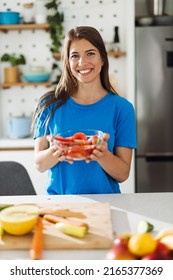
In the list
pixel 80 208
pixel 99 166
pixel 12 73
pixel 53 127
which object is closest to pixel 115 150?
pixel 99 166

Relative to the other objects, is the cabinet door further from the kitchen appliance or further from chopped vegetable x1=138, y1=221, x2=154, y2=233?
chopped vegetable x1=138, y1=221, x2=154, y2=233

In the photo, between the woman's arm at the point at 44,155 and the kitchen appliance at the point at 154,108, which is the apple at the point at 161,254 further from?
the kitchen appliance at the point at 154,108

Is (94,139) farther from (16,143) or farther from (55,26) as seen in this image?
(55,26)

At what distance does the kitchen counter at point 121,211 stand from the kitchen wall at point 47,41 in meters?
1.89

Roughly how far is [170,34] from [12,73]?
3.84ft

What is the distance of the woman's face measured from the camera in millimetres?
1511

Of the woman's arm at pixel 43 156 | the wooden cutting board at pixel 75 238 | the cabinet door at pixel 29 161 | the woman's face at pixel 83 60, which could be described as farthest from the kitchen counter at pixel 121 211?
the cabinet door at pixel 29 161

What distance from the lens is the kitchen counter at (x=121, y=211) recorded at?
3.28ft

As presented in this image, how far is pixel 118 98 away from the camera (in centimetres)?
163

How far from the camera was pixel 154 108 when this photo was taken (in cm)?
318

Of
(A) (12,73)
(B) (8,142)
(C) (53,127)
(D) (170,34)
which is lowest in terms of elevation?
(B) (8,142)

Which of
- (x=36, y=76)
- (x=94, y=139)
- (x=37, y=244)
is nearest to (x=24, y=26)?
(x=36, y=76)

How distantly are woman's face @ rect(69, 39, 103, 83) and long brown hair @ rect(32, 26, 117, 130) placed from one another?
0.02m
